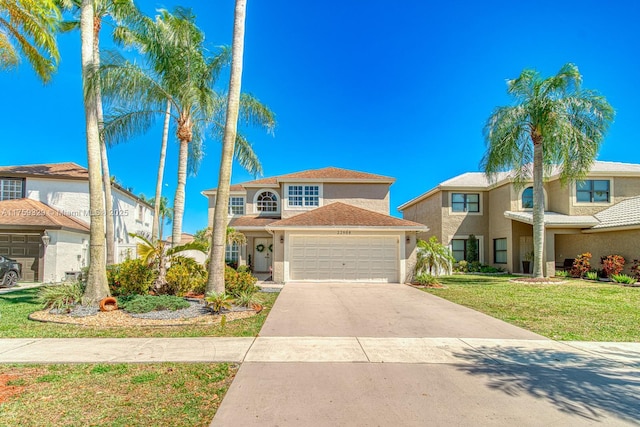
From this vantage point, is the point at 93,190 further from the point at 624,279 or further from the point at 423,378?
the point at 624,279

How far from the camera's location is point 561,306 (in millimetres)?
10602

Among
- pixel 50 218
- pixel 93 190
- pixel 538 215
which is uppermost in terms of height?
pixel 93 190

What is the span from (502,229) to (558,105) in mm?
8375

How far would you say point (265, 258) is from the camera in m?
23.0

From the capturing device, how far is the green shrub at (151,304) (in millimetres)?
8888

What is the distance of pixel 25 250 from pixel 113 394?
16.6 meters

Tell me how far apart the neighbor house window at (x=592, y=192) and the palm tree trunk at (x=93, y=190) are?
24006mm

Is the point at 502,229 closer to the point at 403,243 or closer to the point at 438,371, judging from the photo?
the point at 403,243

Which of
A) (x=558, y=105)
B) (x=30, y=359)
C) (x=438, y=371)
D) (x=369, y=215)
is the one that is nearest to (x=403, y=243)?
(x=369, y=215)

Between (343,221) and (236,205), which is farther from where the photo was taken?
(236,205)

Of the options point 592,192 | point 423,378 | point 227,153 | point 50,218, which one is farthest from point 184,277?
point 592,192

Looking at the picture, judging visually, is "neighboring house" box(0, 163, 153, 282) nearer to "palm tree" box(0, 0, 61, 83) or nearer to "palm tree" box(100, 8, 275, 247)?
A: "palm tree" box(0, 0, 61, 83)

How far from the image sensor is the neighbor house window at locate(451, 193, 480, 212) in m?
23.4

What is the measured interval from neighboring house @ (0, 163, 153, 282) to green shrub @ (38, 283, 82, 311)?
6498 mm
